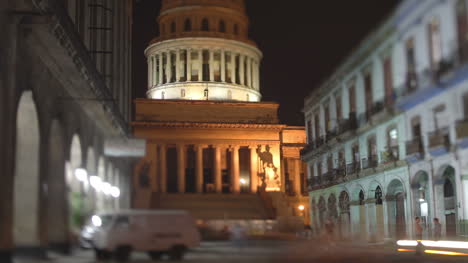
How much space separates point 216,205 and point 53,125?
701 cm

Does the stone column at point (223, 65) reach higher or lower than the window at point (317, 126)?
higher

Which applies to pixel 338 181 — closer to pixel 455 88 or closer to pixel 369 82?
pixel 369 82

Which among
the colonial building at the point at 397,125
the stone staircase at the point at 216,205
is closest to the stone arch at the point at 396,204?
the colonial building at the point at 397,125

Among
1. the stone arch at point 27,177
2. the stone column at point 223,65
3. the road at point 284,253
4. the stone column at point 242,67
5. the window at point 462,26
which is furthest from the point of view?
the stone column at point 242,67

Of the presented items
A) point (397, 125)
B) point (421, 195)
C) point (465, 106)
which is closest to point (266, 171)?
point (421, 195)

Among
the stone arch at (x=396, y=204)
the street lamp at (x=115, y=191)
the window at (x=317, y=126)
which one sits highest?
the window at (x=317, y=126)

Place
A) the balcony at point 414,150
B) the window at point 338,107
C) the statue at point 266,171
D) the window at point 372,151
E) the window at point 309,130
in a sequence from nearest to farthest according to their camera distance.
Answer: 1. the balcony at point 414,150
2. the window at point 372,151
3. the window at point 338,107
4. the window at point 309,130
5. the statue at point 266,171

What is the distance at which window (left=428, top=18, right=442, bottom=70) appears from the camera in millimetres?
5301

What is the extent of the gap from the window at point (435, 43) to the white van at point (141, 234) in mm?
4980

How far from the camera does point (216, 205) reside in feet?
43.7

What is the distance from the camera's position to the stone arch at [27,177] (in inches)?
510

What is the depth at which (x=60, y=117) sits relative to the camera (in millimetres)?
17875

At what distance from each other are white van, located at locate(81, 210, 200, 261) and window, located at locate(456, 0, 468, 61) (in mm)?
5378

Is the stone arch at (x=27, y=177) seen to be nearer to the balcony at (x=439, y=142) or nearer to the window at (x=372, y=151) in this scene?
the window at (x=372, y=151)
